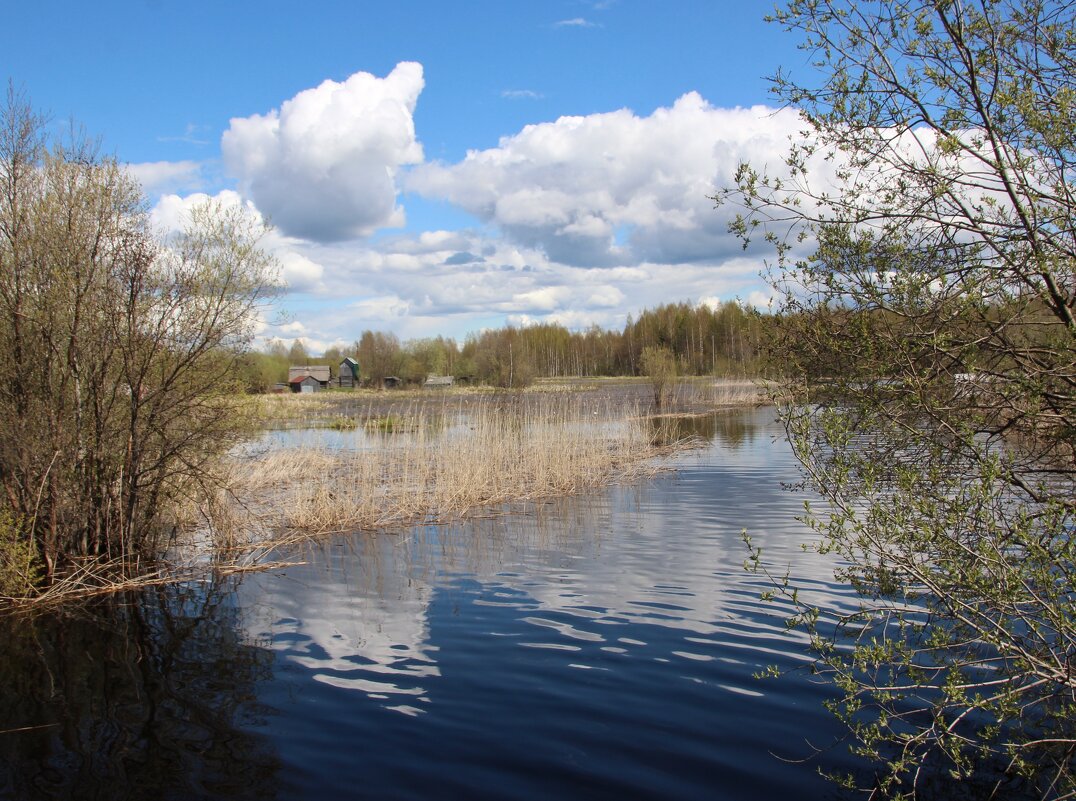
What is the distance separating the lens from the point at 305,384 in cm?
8256

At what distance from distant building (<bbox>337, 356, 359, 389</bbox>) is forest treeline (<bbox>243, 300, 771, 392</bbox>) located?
1440mm

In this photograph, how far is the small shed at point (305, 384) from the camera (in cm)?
8188

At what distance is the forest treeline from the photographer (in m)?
63.2

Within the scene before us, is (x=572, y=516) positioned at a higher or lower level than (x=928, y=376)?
lower

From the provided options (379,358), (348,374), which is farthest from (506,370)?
(348,374)

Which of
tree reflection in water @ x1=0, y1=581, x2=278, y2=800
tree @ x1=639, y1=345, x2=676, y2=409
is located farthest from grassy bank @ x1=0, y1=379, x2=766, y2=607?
tree @ x1=639, y1=345, x2=676, y2=409

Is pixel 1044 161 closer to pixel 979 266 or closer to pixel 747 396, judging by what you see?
pixel 979 266

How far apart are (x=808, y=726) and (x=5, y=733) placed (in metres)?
6.74

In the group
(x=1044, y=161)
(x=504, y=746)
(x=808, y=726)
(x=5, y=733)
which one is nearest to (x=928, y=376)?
(x=1044, y=161)

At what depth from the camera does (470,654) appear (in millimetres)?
8289

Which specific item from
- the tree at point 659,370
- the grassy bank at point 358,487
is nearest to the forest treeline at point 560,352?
the tree at point 659,370

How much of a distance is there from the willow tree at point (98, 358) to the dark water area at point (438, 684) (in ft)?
4.53

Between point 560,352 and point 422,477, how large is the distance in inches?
2789

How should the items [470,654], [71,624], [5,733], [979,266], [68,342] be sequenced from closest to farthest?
[979,266] → [5,733] → [470,654] → [71,624] → [68,342]
